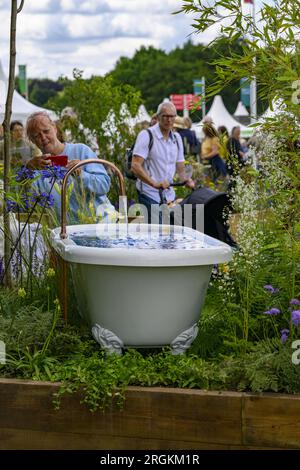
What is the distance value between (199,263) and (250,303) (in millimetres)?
381

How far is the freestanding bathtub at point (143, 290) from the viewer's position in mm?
4023

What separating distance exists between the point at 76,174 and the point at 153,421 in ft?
8.14

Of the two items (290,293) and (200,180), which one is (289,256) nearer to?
(290,293)

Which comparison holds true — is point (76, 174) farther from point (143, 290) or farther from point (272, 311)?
point (272, 311)

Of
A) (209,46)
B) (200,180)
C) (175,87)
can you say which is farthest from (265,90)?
(175,87)

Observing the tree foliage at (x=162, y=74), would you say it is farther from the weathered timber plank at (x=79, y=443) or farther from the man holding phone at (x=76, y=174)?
the weathered timber plank at (x=79, y=443)

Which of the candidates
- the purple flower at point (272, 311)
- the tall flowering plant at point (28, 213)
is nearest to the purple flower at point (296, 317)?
the purple flower at point (272, 311)

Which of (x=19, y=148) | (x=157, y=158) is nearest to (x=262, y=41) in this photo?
(x=157, y=158)

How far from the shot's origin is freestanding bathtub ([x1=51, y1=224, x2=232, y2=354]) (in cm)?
402

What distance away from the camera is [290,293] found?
4.31 metres

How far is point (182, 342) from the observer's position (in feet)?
14.0

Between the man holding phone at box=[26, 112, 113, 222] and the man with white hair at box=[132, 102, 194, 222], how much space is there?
166 centimetres

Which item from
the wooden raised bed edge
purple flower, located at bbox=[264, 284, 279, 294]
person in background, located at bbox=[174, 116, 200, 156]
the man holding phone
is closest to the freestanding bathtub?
purple flower, located at bbox=[264, 284, 279, 294]

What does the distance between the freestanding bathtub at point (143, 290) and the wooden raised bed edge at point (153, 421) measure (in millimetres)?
415
